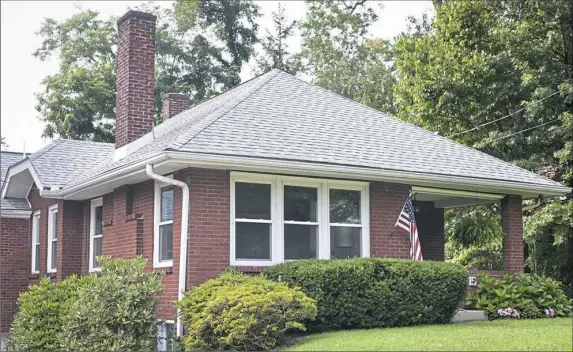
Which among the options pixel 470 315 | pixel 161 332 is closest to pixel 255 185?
pixel 161 332

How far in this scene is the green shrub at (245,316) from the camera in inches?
434

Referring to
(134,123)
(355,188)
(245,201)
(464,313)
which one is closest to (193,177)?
(245,201)

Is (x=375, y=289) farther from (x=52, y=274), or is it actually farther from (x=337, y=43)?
(x=337, y=43)

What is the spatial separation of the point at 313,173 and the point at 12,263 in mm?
11325

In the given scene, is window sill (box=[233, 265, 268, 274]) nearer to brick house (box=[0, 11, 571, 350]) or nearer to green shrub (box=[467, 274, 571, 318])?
brick house (box=[0, 11, 571, 350])

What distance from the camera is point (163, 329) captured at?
1396cm

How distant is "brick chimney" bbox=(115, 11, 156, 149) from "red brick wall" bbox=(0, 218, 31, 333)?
591cm

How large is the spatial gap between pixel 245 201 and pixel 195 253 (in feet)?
4.69

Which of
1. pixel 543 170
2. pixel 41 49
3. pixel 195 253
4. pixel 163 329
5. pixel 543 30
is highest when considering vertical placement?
pixel 41 49

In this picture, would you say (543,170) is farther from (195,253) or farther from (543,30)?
(195,253)

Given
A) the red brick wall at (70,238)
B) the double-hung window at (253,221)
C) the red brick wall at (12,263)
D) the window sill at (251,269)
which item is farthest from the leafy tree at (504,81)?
the red brick wall at (12,263)

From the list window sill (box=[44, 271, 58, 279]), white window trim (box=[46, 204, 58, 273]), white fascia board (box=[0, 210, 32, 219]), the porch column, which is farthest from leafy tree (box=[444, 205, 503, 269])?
white fascia board (box=[0, 210, 32, 219])

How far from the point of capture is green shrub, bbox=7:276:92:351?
14.6 metres

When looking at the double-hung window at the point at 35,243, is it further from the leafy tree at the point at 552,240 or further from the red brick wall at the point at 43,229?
the leafy tree at the point at 552,240
